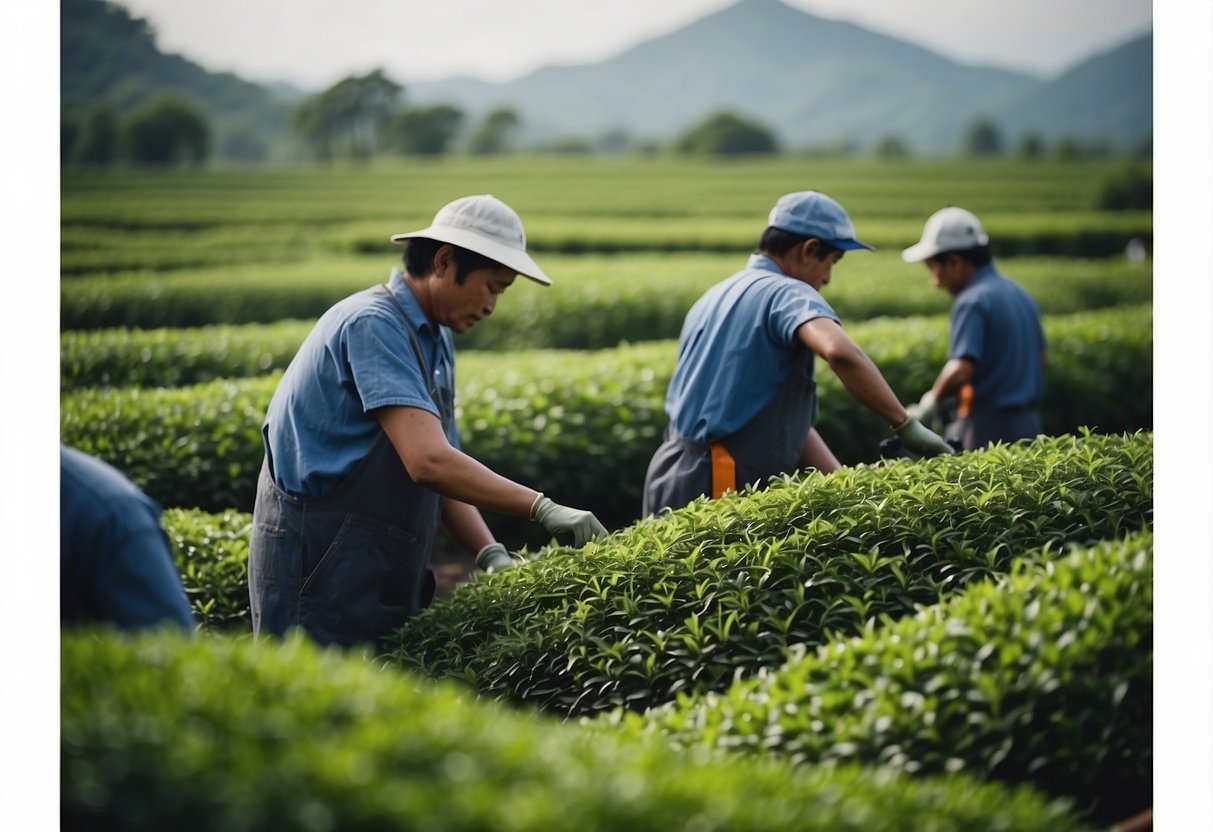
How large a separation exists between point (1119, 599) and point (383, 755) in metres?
1.56

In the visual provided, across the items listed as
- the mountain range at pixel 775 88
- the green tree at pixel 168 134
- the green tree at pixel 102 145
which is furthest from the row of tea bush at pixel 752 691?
the mountain range at pixel 775 88

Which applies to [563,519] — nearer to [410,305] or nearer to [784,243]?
[410,305]

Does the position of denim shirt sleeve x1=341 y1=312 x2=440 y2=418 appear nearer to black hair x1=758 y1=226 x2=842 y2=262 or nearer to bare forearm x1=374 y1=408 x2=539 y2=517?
bare forearm x1=374 y1=408 x2=539 y2=517

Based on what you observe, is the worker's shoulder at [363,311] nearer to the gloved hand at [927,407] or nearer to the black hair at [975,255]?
the gloved hand at [927,407]

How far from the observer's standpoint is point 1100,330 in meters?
7.78

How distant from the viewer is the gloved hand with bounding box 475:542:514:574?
3334 mm

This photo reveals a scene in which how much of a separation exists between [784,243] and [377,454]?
1.62m

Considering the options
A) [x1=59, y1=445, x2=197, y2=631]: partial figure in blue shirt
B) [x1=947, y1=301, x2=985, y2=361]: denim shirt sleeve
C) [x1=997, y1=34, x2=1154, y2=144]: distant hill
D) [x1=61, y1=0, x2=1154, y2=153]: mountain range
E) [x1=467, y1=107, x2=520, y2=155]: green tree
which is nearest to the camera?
[x1=59, y1=445, x2=197, y2=631]: partial figure in blue shirt

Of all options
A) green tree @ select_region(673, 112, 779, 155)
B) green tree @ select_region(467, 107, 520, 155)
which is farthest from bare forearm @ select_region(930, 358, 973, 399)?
green tree @ select_region(467, 107, 520, 155)

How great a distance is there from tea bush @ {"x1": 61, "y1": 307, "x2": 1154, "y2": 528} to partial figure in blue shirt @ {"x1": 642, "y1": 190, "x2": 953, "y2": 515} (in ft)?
7.62

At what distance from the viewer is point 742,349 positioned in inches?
140

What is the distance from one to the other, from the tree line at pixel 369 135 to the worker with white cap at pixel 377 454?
2.61 meters
